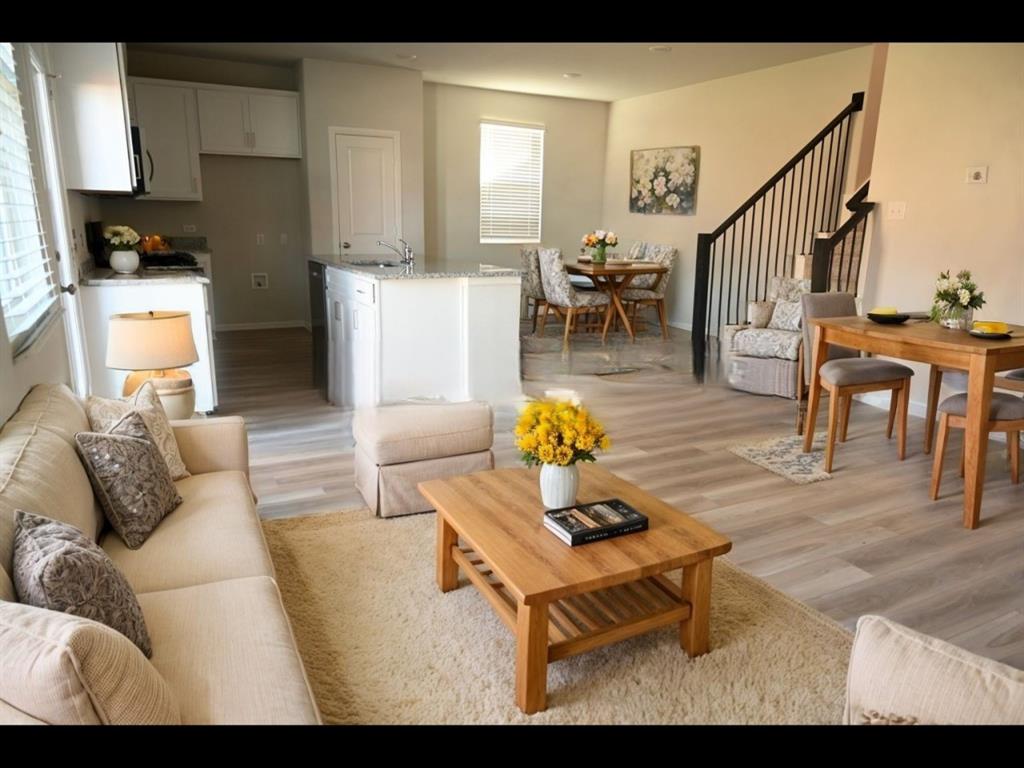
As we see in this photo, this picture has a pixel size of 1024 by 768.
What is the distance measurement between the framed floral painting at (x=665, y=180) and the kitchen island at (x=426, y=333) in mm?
3898

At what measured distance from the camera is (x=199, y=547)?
6.48 feet

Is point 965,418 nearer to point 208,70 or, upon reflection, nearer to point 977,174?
point 977,174

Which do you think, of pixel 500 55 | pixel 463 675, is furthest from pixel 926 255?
pixel 463 675

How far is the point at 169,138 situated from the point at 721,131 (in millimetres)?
5280

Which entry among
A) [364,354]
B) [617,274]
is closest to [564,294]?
[617,274]

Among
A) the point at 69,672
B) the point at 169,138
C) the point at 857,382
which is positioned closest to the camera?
the point at 69,672

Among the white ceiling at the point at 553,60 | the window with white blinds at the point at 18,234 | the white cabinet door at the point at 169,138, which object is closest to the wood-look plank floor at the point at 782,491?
the window with white blinds at the point at 18,234

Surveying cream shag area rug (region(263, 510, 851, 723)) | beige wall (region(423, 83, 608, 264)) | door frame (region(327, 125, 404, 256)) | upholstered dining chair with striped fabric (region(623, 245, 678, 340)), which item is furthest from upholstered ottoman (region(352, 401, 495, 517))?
beige wall (region(423, 83, 608, 264))

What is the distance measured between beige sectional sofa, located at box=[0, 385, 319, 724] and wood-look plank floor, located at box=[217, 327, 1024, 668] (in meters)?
0.96

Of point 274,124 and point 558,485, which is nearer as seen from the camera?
point 558,485

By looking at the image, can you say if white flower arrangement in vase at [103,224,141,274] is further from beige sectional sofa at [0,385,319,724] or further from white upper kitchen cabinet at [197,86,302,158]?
white upper kitchen cabinet at [197,86,302,158]

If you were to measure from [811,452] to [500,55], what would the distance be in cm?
423
